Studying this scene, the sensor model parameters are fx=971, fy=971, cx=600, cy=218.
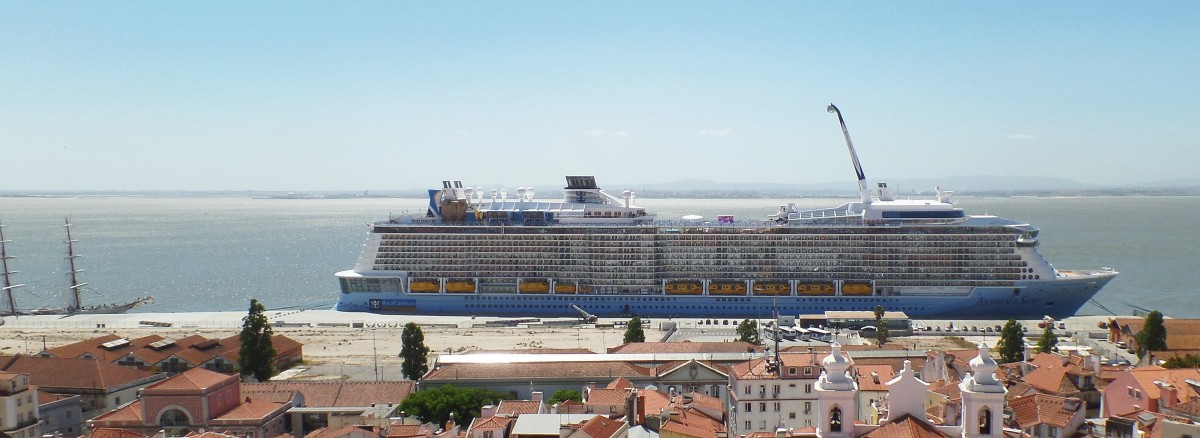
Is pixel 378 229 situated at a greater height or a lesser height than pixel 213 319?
greater

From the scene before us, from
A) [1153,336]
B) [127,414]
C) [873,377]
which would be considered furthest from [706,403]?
[1153,336]

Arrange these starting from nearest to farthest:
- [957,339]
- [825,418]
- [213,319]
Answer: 1. [825,418]
2. [957,339]
3. [213,319]

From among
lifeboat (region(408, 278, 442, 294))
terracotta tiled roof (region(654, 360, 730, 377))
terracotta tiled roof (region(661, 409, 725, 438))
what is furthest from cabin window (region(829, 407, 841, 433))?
lifeboat (region(408, 278, 442, 294))

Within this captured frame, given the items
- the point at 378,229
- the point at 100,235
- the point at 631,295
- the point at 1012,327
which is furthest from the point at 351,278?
the point at 100,235

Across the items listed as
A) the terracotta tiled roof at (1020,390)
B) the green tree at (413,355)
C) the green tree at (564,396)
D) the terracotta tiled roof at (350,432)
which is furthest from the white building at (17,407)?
the terracotta tiled roof at (1020,390)

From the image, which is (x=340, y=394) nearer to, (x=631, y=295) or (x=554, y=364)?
(x=554, y=364)

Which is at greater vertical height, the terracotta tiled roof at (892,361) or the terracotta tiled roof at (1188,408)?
the terracotta tiled roof at (1188,408)

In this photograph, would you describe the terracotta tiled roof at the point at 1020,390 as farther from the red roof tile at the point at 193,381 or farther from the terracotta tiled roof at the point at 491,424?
the red roof tile at the point at 193,381

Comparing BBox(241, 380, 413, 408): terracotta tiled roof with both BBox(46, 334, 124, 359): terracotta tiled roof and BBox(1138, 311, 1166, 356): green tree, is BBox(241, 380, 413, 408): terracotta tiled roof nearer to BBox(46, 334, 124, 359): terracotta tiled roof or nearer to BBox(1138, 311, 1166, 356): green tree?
BBox(46, 334, 124, 359): terracotta tiled roof
